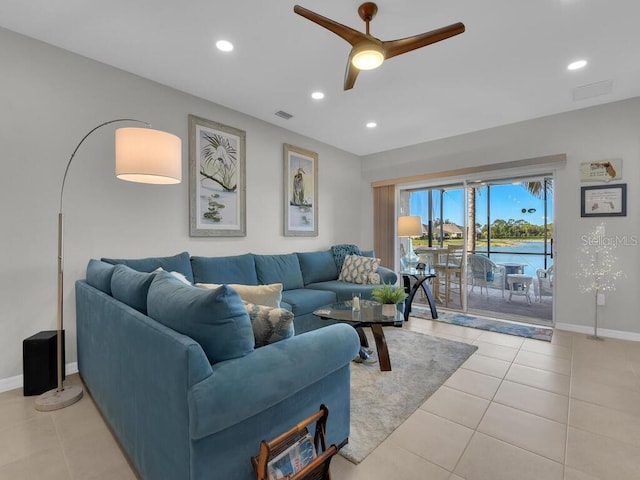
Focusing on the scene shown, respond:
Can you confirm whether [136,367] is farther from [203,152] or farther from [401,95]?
[401,95]

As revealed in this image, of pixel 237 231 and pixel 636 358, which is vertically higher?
pixel 237 231

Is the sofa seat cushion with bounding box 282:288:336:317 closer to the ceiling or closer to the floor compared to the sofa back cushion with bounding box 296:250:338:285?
closer to the floor

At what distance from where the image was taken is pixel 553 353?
3.10 m

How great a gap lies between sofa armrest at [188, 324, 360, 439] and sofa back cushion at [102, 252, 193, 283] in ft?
6.57

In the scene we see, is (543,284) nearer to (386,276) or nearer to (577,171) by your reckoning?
(577,171)

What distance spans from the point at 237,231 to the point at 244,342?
9.09 ft

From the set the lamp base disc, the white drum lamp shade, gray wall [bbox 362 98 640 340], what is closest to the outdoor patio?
gray wall [bbox 362 98 640 340]

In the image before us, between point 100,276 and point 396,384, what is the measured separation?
7.75 ft

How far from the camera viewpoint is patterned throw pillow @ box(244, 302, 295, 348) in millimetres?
1444

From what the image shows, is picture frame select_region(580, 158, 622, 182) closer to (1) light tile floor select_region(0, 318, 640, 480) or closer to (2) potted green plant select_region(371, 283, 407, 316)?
(1) light tile floor select_region(0, 318, 640, 480)

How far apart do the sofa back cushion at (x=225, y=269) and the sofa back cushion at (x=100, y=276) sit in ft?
3.02

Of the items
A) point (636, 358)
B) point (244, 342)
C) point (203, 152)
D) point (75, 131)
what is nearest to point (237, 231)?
point (203, 152)

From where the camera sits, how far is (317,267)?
450cm

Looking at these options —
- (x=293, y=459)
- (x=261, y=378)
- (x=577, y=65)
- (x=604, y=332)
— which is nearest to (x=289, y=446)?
(x=293, y=459)
